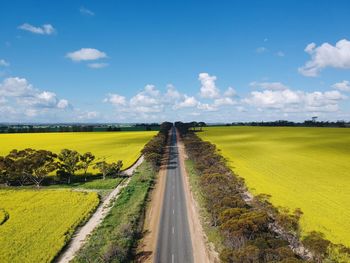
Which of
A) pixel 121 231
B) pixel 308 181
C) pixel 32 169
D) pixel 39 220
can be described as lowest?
pixel 39 220

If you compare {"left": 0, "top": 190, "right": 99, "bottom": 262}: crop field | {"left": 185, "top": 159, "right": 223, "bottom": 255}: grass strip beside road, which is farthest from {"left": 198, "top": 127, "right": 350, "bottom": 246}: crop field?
{"left": 0, "top": 190, "right": 99, "bottom": 262}: crop field

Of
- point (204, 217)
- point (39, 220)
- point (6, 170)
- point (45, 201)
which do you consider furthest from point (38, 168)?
point (204, 217)

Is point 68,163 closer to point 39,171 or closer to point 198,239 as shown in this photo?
point 39,171

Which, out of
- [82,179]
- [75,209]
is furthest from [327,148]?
[75,209]

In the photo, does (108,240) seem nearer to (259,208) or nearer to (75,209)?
(75,209)

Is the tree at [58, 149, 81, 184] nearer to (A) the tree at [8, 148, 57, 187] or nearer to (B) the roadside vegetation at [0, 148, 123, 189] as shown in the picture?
(B) the roadside vegetation at [0, 148, 123, 189]

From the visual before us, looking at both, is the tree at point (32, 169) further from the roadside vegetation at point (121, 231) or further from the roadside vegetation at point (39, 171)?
the roadside vegetation at point (121, 231)
